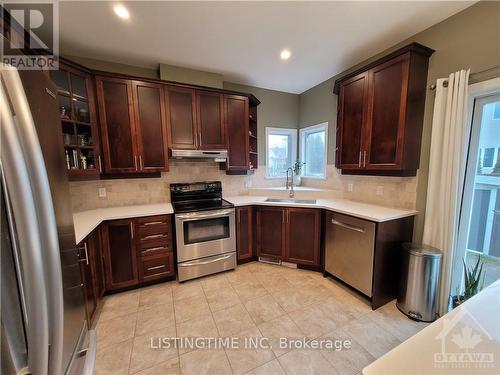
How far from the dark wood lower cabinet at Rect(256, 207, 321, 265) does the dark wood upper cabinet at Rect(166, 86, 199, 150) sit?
1.37 m

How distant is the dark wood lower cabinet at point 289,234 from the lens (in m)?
2.67

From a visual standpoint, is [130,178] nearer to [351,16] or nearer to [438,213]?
[351,16]

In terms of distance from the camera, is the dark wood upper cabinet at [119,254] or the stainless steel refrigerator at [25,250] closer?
the stainless steel refrigerator at [25,250]

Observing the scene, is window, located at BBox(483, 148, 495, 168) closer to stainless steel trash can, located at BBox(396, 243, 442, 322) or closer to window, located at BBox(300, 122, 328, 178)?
stainless steel trash can, located at BBox(396, 243, 442, 322)

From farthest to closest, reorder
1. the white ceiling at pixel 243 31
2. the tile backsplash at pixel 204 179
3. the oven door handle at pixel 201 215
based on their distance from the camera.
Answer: the oven door handle at pixel 201 215 < the tile backsplash at pixel 204 179 < the white ceiling at pixel 243 31

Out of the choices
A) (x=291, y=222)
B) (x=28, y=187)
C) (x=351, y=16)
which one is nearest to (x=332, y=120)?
(x=351, y=16)

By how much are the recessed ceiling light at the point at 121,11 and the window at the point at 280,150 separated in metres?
2.44

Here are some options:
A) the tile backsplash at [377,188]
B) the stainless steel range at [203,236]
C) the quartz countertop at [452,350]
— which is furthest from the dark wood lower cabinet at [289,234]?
the quartz countertop at [452,350]

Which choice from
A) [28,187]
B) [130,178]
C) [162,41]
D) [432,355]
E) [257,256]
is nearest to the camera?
[28,187]

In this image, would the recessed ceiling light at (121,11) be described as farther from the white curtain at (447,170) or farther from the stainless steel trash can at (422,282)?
the stainless steel trash can at (422,282)

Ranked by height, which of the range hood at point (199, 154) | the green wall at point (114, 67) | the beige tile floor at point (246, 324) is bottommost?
the beige tile floor at point (246, 324)

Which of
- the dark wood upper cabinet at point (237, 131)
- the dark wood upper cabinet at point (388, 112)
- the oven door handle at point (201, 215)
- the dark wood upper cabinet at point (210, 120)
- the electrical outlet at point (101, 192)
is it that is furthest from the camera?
the dark wood upper cabinet at point (237, 131)

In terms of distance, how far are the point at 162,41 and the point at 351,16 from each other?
6.26 ft

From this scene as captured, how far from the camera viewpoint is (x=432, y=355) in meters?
0.61
